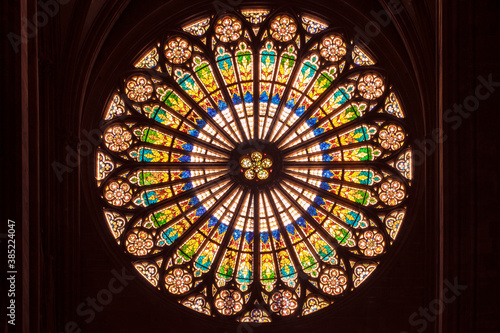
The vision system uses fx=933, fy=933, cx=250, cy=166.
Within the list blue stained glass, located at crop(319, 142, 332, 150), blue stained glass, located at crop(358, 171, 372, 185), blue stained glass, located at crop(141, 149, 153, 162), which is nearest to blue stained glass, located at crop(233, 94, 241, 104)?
blue stained glass, located at crop(319, 142, 332, 150)

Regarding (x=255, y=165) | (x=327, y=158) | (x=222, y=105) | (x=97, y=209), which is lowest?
(x=97, y=209)

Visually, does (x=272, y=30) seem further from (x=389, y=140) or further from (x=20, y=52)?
(x=20, y=52)

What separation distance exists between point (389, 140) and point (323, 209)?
1.87 metres

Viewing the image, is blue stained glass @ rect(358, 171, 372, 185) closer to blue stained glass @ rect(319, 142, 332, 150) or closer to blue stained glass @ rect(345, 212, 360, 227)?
blue stained glass @ rect(345, 212, 360, 227)

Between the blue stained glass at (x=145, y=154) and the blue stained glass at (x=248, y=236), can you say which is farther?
the blue stained glass at (x=145, y=154)

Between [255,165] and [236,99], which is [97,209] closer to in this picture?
[255,165]

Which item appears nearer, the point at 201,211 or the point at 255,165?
the point at 201,211

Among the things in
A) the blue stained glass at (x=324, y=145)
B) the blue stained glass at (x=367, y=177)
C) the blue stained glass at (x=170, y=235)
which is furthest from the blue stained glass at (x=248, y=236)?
the blue stained glass at (x=367, y=177)

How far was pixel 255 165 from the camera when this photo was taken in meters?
18.5

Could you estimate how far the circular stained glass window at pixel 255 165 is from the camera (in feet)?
59.0

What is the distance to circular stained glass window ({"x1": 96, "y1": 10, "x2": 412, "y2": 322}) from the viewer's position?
18.0 m

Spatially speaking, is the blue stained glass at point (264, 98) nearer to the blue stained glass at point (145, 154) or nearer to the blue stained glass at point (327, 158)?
the blue stained glass at point (327, 158)

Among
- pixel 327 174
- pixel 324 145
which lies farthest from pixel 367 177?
pixel 324 145

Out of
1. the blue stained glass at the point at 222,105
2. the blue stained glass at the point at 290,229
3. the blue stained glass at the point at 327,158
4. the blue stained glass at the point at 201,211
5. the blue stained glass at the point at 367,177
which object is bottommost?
the blue stained glass at the point at 290,229
